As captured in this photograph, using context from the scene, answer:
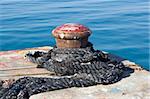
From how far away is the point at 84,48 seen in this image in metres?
4.70

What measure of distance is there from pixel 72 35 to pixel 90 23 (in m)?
6.05

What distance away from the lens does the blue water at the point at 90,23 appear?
875cm

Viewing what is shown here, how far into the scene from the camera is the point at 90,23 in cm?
1059

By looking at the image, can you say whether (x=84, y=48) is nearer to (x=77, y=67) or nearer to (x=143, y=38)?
(x=77, y=67)

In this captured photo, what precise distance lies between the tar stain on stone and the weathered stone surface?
0.23 feet

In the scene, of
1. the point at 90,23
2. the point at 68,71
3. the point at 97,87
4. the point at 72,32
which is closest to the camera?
the point at 97,87

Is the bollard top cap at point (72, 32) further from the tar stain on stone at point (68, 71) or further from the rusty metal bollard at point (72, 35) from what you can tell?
the tar stain on stone at point (68, 71)

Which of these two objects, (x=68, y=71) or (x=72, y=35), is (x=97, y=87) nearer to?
(x=68, y=71)

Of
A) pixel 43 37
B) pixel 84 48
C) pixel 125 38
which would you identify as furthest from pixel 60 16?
pixel 84 48

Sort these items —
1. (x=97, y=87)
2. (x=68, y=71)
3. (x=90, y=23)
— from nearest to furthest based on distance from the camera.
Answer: (x=97, y=87) < (x=68, y=71) < (x=90, y=23)

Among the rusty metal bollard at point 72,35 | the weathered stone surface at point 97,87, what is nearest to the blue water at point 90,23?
the rusty metal bollard at point 72,35

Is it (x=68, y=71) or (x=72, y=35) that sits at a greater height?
(x=72, y=35)

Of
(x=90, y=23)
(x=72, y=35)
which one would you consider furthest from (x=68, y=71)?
(x=90, y=23)

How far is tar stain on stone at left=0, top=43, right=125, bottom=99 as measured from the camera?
12.3ft
